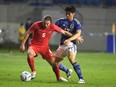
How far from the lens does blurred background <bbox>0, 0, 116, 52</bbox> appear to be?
41.6m

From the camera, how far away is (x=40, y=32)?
1741 centimetres

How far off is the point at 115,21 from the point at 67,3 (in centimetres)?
445

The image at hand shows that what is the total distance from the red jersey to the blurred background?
23.0 meters

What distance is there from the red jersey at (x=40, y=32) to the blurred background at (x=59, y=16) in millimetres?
23046

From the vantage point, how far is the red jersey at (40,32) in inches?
683

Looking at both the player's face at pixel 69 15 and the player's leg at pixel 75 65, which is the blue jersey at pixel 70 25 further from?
the player's leg at pixel 75 65

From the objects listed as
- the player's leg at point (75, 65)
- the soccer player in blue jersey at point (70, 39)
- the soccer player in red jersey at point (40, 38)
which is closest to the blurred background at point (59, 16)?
the soccer player in blue jersey at point (70, 39)

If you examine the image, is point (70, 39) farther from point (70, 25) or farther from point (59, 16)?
point (59, 16)

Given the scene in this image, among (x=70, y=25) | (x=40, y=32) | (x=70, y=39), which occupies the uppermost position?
(x=70, y=25)

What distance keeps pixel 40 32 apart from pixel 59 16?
2716 cm

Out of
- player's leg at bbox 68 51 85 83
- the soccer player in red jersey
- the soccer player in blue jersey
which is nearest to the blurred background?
the soccer player in blue jersey

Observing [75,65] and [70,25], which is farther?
[70,25]

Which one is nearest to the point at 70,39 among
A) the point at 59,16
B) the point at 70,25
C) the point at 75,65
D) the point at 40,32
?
the point at 70,25

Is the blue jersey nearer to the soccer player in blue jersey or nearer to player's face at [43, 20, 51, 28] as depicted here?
the soccer player in blue jersey
